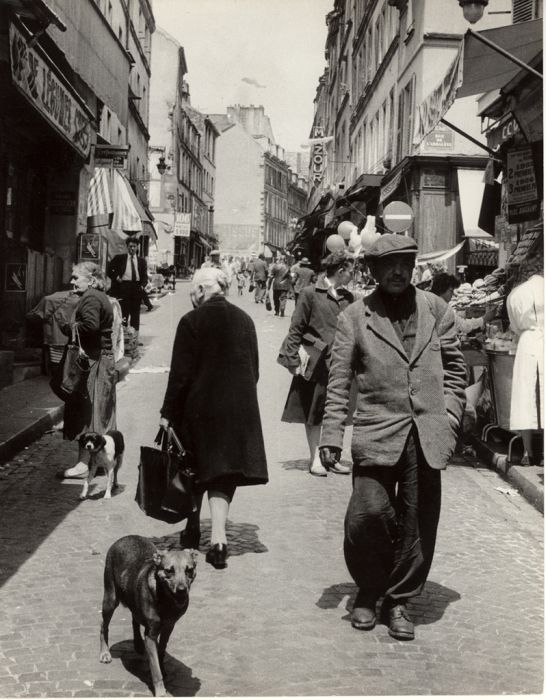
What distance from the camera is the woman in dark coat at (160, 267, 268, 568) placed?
563cm

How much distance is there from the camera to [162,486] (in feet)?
18.1

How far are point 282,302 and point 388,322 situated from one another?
22072 millimetres

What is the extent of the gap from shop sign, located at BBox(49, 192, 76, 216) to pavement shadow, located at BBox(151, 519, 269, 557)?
1053 cm

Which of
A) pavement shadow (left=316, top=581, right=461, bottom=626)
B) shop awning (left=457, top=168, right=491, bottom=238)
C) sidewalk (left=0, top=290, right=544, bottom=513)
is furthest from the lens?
shop awning (left=457, top=168, right=491, bottom=238)

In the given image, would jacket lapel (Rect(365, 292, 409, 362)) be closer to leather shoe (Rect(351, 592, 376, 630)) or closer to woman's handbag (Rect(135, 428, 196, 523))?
leather shoe (Rect(351, 592, 376, 630))

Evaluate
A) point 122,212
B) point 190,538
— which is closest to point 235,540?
point 190,538

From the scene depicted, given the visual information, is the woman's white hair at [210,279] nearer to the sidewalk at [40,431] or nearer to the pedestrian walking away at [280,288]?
the sidewalk at [40,431]

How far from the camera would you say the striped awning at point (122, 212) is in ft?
59.0

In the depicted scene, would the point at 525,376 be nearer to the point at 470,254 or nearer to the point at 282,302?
the point at 470,254

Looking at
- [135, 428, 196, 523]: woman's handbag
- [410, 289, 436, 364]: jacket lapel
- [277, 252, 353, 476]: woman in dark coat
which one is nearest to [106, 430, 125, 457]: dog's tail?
[277, 252, 353, 476]: woman in dark coat

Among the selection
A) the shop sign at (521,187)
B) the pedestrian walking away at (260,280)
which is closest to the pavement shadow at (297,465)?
the shop sign at (521,187)

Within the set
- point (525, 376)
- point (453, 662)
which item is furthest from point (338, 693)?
point (525, 376)

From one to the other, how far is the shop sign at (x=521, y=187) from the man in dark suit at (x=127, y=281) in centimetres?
731

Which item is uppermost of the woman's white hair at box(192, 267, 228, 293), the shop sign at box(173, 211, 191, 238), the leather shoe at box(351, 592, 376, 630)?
the shop sign at box(173, 211, 191, 238)
